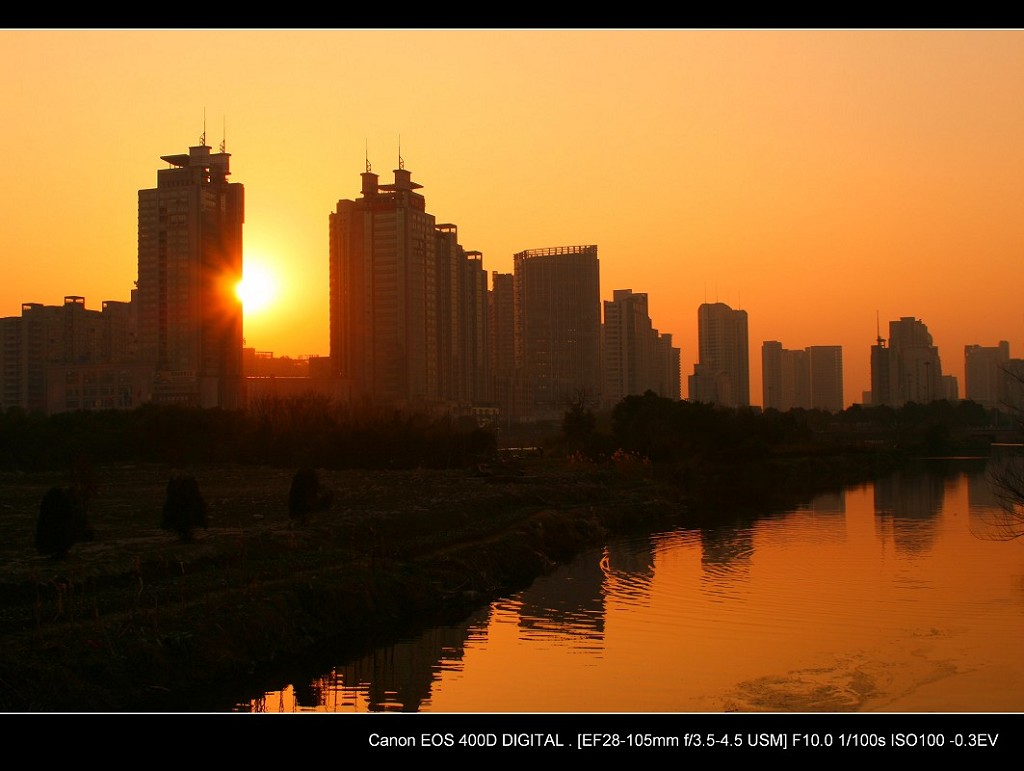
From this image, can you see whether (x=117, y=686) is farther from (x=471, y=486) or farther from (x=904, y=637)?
(x=471, y=486)

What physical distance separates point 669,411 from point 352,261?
46056 millimetres

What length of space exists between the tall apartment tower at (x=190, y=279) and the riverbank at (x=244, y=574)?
1746 inches

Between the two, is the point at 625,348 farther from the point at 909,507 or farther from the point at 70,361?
the point at 909,507

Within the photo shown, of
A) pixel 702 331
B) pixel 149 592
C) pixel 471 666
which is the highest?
pixel 702 331

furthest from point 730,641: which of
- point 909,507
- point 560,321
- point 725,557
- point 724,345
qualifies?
point 724,345

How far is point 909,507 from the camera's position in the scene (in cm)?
3334

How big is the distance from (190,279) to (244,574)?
65694 millimetres

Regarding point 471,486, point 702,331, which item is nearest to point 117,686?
point 471,486

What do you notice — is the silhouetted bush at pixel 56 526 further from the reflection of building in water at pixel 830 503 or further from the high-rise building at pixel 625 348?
the high-rise building at pixel 625 348

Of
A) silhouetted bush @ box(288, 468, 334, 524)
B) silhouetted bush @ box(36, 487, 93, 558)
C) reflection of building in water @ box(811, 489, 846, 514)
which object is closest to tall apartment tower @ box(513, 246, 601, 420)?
reflection of building in water @ box(811, 489, 846, 514)

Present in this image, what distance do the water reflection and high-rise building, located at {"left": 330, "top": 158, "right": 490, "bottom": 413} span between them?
6174 centimetres

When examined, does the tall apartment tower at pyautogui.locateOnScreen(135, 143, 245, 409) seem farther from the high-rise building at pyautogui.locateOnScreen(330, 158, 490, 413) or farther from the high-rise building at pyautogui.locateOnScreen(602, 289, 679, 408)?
the high-rise building at pyautogui.locateOnScreen(602, 289, 679, 408)

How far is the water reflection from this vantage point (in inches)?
443
